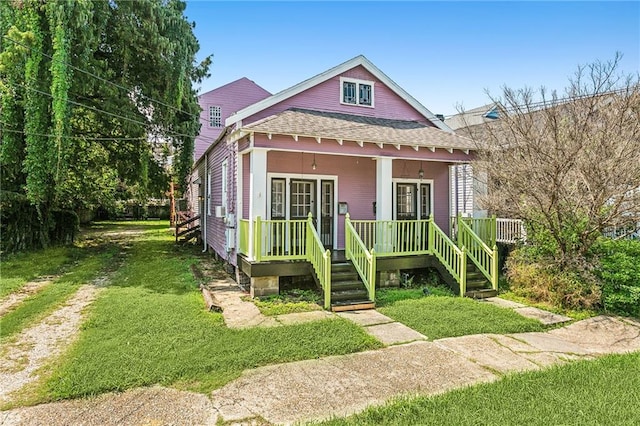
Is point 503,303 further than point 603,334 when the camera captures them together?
Yes

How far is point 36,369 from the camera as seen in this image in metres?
4.50

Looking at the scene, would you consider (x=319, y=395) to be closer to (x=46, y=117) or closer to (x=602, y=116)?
(x=602, y=116)

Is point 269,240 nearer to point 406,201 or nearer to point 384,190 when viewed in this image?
point 384,190

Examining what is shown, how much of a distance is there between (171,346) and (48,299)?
14.1ft

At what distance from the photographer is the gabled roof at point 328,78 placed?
9.50m

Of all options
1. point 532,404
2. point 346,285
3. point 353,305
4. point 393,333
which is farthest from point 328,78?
point 532,404

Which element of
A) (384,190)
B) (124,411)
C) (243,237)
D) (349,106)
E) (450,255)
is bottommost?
(124,411)

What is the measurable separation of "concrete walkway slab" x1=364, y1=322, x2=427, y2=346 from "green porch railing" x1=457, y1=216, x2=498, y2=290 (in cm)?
324

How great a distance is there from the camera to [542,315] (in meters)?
7.11

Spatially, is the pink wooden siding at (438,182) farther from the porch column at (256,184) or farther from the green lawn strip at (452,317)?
the porch column at (256,184)

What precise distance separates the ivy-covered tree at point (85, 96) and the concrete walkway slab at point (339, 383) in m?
9.28

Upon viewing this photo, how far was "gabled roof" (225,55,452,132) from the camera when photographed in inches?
374

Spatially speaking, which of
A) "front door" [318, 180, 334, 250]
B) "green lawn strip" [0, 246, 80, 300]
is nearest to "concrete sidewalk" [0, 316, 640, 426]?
"front door" [318, 180, 334, 250]

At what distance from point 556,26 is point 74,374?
12392 millimetres
